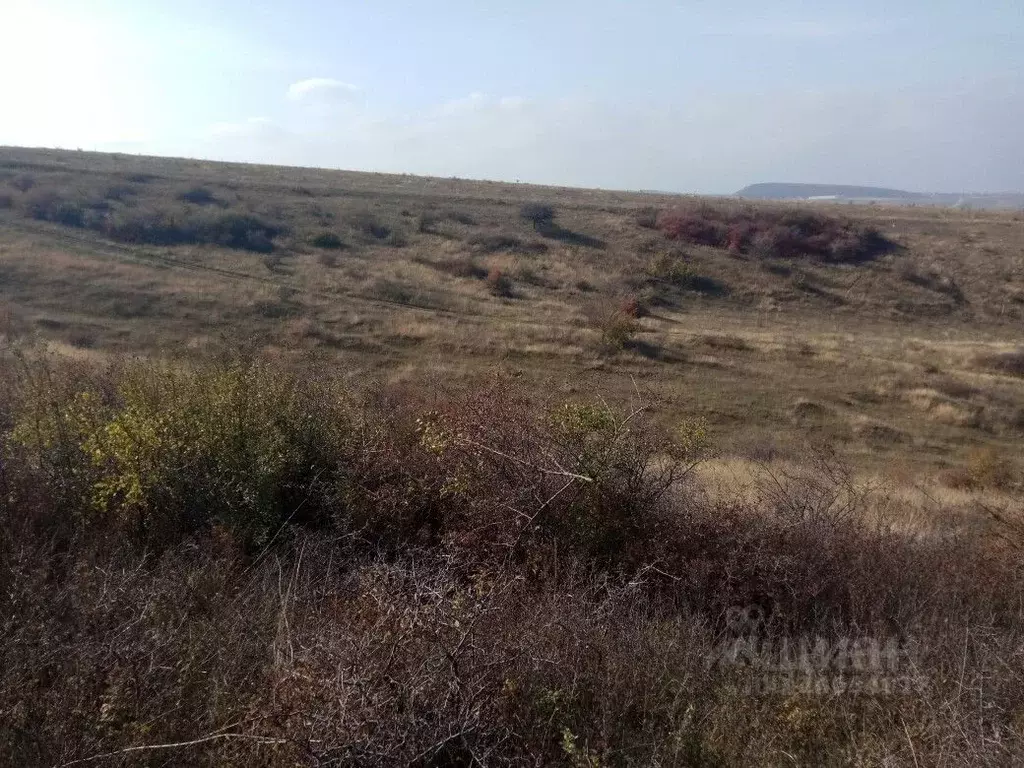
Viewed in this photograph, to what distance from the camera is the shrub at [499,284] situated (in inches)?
1238

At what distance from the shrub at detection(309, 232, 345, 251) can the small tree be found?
11821mm

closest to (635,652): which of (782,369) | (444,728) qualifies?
(444,728)

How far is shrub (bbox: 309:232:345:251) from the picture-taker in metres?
36.4

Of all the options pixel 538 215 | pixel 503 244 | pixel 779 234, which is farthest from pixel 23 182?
pixel 779 234

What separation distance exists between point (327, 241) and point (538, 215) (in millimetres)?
13995

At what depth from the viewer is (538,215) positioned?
45688mm

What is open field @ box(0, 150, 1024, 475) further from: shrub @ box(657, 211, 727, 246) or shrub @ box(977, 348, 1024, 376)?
shrub @ box(657, 211, 727, 246)

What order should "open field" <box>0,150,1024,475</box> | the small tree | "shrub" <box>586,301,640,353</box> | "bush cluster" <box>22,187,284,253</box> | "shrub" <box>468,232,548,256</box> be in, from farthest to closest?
the small tree < "shrub" <box>468,232,548,256</box> < "bush cluster" <box>22,187,284,253</box> < "shrub" <box>586,301,640,353</box> < "open field" <box>0,150,1024,475</box>

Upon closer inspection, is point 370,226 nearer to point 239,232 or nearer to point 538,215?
point 239,232

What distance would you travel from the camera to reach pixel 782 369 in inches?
A: 925

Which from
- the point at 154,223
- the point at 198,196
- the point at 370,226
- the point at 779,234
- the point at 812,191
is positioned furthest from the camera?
the point at 812,191

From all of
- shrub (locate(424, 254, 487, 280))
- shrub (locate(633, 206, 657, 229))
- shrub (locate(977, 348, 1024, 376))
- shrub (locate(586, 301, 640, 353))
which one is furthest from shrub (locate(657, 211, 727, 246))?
shrub (locate(977, 348, 1024, 376))

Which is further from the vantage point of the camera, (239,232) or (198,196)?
(198,196)

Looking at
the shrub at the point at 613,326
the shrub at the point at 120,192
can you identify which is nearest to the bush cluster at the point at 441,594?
the shrub at the point at 613,326
